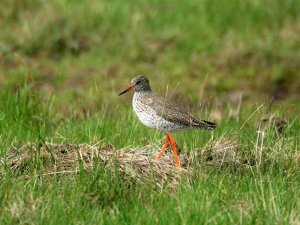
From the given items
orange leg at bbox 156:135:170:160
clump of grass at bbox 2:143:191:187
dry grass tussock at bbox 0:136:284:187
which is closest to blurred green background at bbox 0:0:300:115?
orange leg at bbox 156:135:170:160

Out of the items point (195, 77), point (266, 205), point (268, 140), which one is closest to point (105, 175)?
point (266, 205)

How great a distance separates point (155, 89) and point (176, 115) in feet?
12.1

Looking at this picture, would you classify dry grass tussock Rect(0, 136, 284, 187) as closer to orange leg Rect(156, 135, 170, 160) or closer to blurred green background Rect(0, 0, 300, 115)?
orange leg Rect(156, 135, 170, 160)

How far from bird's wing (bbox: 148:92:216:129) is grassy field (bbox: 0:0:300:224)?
227 mm

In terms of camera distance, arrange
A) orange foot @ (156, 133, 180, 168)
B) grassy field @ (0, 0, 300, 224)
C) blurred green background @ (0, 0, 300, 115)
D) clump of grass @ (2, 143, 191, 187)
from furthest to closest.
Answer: blurred green background @ (0, 0, 300, 115), orange foot @ (156, 133, 180, 168), clump of grass @ (2, 143, 191, 187), grassy field @ (0, 0, 300, 224)

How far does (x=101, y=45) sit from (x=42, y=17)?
2.96 ft

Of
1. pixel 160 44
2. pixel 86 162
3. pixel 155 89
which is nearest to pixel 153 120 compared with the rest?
pixel 86 162

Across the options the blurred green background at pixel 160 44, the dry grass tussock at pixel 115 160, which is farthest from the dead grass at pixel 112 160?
the blurred green background at pixel 160 44

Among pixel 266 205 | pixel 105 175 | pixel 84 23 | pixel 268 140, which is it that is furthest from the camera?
pixel 84 23

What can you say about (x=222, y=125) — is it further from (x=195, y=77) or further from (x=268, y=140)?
(x=195, y=77)

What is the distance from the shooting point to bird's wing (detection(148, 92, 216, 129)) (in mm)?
8000

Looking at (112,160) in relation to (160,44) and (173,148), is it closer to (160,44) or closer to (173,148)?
(173,148)

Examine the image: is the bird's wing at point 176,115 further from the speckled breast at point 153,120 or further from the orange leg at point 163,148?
the orange leg at point 163,148

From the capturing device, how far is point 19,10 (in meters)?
14.2
